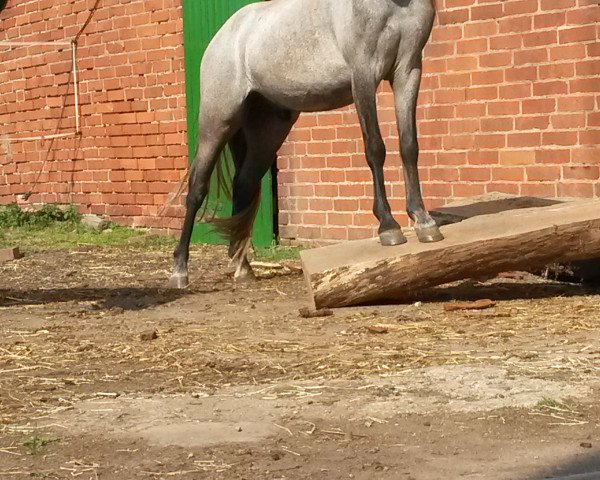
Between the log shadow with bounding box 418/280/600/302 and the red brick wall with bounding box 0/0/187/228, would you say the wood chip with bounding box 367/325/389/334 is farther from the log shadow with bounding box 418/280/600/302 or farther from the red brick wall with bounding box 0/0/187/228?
the red brick wall with bounding box 0/0/187/228

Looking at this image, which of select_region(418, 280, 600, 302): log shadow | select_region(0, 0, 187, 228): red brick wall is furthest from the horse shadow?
select_region(0, 0, 187, 228): red brick wall

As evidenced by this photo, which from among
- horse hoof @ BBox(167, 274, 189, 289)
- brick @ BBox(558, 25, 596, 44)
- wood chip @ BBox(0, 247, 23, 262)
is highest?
brick @ BBox(558, 25, 596, 44)

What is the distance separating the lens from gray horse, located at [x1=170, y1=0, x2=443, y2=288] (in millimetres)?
7254

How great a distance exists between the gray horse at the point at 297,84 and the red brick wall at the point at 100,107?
349 centimetres

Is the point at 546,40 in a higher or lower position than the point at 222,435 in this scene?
higher

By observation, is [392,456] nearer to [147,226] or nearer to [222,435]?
[222,435]

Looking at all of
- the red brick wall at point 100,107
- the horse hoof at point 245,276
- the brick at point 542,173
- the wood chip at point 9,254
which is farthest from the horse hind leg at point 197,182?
the red brick wall at point 100,107

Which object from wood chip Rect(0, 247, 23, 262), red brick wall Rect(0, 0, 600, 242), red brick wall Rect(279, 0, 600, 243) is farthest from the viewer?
wood chip Rect(0, 247, 23, 262)

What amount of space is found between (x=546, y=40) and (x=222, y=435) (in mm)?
4995

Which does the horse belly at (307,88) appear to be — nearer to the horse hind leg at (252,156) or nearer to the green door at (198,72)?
the horse hind leg at (252,156)

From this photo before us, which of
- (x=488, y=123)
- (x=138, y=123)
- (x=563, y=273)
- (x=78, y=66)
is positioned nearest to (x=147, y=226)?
(x=138, y=123)

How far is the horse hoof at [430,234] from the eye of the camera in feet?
22.9

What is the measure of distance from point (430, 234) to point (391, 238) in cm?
24

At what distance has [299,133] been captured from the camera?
10.7 metres
